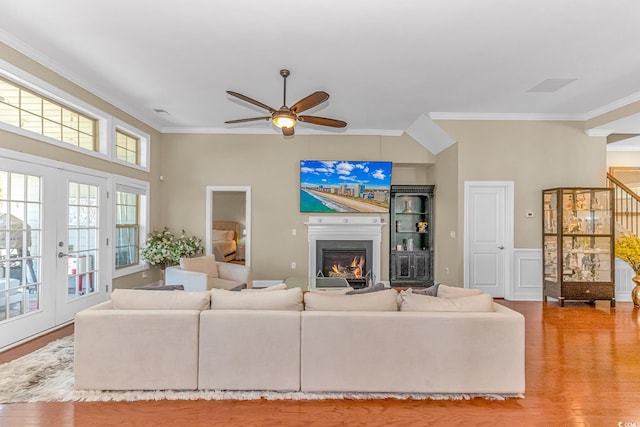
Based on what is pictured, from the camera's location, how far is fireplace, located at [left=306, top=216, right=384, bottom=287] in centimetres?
686

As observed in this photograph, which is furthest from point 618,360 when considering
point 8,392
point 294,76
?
point 8,392

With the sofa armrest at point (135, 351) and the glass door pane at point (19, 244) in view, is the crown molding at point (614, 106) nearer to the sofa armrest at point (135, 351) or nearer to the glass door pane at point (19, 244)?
the sofa armrest at point (135, 351)

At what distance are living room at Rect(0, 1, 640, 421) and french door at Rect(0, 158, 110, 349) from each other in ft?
2.64

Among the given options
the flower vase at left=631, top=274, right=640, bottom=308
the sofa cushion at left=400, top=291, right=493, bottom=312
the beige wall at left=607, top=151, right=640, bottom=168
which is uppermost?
the beige wall at left=607, top=151, right=640, bottom=168

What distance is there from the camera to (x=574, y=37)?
11.3 ft

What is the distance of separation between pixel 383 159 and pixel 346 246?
A: 182cm

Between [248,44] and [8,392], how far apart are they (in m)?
3.52

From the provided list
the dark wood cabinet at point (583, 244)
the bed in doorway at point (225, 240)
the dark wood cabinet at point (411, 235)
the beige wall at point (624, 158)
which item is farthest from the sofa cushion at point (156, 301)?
the beige wall at point (624, 158)

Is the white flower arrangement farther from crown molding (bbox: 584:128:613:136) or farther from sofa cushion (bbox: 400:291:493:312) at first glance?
crown molding (bbox: 584:128:613:136)

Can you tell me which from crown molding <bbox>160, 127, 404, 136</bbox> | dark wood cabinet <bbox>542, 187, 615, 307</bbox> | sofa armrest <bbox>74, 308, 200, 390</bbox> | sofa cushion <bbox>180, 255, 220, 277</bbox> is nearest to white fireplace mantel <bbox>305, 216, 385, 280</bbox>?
crown molding <bbox>160, 127, 404, 136</bbox>

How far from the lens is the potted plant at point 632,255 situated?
5.54 m

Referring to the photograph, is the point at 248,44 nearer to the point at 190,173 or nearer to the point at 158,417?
the point at 158,417

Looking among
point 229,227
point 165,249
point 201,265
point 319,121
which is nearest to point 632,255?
point 319,121

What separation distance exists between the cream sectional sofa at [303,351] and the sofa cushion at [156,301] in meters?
0.09
